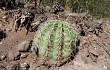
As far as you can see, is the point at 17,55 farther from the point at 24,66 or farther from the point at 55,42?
the point at 55,42

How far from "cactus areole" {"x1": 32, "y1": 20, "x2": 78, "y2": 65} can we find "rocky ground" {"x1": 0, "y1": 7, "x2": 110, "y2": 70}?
0.53 ft

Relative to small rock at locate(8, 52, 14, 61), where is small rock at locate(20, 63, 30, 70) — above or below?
below

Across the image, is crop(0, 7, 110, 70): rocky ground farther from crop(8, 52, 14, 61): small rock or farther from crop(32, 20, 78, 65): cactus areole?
crop(32, 20, 78, 65): cactus areole

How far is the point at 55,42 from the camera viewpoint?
3645mm

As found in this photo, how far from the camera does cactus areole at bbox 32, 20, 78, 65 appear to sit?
364 cm

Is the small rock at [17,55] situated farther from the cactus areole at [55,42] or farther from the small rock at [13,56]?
the cactus areole at [55,42]

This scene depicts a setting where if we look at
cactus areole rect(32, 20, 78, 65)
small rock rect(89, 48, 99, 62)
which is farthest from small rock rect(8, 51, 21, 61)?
small rock rect(89, 48, 99, 62)

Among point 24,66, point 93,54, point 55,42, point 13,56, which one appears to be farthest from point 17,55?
point 93,54

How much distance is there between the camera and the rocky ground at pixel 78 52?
3827 mm

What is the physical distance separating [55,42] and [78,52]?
0.61m

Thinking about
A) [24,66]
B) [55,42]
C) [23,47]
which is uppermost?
[55,42]

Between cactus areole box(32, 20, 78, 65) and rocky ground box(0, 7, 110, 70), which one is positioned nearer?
cactus areole box(32, 20, 78, 65)

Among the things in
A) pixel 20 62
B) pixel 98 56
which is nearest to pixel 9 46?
pixel 20 62

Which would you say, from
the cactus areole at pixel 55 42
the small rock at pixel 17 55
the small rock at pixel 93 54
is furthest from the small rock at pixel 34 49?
Result: the small rock at pixel 93 54
